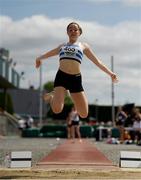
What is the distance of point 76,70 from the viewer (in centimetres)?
1011

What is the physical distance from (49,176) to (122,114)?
1582cm

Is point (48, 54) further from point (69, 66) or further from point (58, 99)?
point (58, 99)

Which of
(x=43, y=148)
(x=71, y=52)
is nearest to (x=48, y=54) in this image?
(x=71, y=52)

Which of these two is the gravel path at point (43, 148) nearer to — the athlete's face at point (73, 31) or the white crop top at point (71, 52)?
the white crop top at point (71, 52)

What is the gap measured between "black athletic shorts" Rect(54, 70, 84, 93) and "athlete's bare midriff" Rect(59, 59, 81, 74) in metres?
0.07

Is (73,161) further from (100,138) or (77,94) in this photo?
(100,138)

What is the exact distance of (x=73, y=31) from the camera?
33.6 feet

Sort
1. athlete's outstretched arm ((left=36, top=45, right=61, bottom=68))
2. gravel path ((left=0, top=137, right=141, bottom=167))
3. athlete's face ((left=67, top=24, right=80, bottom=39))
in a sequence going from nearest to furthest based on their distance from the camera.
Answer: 1. athlete's face ((left=67, top=24, right=80, bottom=39))
2. athlete's outstretched arm ((left=36, top=45, right=61, bottom=68))
3. gravel path ((left=0, top=137, right=141, bottom=167))

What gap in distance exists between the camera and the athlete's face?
1022 centimetres

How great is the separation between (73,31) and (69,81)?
0.98 meters

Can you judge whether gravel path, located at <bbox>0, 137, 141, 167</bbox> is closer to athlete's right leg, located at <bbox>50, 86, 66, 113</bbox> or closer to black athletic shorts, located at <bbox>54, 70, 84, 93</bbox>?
athlete's right leg, located at <bbox>50, 86, 66, 113</bbox>

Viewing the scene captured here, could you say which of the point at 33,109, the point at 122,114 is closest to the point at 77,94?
the point at 122,114

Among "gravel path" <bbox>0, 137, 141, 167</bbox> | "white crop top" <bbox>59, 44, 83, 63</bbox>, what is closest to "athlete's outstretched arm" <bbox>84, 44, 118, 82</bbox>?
"white crop top" <bbox>59, 44, 83, 63</bbox>

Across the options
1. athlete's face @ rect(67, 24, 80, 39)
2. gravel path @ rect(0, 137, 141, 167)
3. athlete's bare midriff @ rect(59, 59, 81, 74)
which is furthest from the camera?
gravel path @ rect(0, 137, 141, 167)
